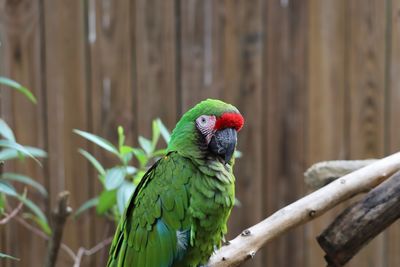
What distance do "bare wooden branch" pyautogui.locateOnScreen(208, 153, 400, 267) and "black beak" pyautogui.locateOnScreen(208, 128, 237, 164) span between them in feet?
0.71

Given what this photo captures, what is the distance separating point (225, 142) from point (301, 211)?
0.29 metres

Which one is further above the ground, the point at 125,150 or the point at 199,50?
the point at 199,50

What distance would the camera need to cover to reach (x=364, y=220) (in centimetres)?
165

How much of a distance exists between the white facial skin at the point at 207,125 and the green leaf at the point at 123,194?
38 centimetres

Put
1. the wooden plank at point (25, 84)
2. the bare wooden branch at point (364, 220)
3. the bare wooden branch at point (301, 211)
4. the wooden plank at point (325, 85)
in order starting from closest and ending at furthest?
the bare wooden branch at point (301, 211)
the bare wooden branch at point (364, 220)
the wooden plank at point (25, 84)
the wooden plank at point (325, 85)

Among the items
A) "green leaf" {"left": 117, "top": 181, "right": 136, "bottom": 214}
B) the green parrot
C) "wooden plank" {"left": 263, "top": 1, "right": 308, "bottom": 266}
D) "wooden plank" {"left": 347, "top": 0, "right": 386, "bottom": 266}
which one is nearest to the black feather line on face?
the green parrot

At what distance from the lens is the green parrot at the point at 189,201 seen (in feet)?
5.28

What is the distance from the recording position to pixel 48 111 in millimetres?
2465

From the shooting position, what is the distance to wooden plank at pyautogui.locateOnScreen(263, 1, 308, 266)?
2615 mm

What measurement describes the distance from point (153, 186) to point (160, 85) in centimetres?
99

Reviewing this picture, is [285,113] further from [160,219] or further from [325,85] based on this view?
[160,219]

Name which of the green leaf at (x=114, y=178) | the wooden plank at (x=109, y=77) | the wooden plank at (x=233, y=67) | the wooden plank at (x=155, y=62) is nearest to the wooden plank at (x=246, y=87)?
the wooden plank at (x=233, y=67)

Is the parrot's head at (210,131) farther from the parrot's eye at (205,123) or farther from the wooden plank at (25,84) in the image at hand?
the wooden plank at (25,84)

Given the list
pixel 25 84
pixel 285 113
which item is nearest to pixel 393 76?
pixel 285 113
